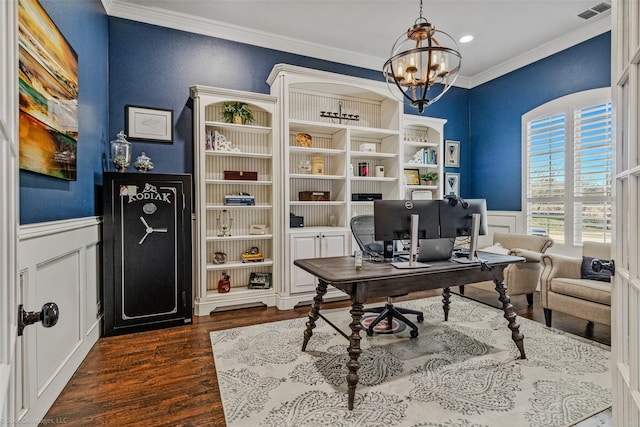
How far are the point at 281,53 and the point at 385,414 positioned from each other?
13.2ft

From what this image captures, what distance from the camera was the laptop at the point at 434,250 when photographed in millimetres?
2465

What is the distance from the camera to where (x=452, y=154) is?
5355 mm

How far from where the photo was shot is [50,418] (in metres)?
1.81

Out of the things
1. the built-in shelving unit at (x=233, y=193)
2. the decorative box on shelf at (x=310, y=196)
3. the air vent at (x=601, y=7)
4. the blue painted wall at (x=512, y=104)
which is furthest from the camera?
the decorative box on shelf at (x=310, y=196)

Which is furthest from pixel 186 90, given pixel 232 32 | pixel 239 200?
pixel 239 200

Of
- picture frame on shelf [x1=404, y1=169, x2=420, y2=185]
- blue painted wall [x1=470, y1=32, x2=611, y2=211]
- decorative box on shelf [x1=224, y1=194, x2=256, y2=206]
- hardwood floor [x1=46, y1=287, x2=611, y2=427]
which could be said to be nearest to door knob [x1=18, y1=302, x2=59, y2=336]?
hardwood floor [x1=46, y1=287, x2=611, y2=427]

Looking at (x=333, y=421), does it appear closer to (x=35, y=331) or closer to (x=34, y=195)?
(x=35, y=331)

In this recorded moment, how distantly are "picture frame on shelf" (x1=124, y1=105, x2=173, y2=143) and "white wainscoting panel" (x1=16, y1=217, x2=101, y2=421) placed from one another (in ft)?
3.70

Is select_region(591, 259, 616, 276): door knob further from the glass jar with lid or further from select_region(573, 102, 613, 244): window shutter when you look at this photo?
the glass jar with lid

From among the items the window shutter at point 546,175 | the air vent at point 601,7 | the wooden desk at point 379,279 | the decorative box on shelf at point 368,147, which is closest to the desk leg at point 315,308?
the wooden desk at point 379,279

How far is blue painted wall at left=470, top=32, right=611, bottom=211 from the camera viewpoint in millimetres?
3891

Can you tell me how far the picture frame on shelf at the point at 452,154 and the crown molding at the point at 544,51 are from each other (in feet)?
3.39

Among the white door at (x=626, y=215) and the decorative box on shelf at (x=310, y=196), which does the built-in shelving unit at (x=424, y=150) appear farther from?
the white door at (x=626, y=215)

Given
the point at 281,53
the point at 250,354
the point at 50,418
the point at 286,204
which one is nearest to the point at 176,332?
the point at 250,354
